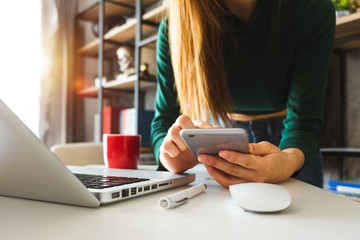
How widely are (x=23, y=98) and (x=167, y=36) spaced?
2042 millimetres

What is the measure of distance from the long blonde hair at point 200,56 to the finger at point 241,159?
1.17 feet

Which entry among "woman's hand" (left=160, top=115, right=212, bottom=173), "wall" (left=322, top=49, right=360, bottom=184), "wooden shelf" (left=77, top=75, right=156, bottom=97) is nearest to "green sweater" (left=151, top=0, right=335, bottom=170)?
"woman's hand" (left=160, top=115, right=212, bottom=173)

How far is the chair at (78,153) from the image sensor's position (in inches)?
44.6

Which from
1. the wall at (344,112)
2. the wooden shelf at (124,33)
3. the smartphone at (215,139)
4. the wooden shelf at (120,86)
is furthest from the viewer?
the wooden shelf at (120,86)

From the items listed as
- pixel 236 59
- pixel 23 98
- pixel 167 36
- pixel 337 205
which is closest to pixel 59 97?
pixel 23 98

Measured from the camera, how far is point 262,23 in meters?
0.87

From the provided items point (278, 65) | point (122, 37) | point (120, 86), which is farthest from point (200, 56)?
point (122, 37)

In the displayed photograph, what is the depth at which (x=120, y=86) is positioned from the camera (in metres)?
2.45

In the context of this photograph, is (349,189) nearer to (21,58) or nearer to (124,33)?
(124,33)

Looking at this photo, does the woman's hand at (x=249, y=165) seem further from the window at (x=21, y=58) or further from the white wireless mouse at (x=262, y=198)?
the window at (x=21, y=58)

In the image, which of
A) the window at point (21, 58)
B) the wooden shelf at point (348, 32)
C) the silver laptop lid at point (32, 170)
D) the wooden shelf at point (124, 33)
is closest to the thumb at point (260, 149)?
the silver laptop lid at point (32, 170)

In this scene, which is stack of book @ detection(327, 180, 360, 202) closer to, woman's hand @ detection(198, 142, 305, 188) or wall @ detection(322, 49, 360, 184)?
wall @ detection(322, 49, 360, 184)

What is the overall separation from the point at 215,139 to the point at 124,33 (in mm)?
A: 2166

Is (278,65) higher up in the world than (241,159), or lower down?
higher up
